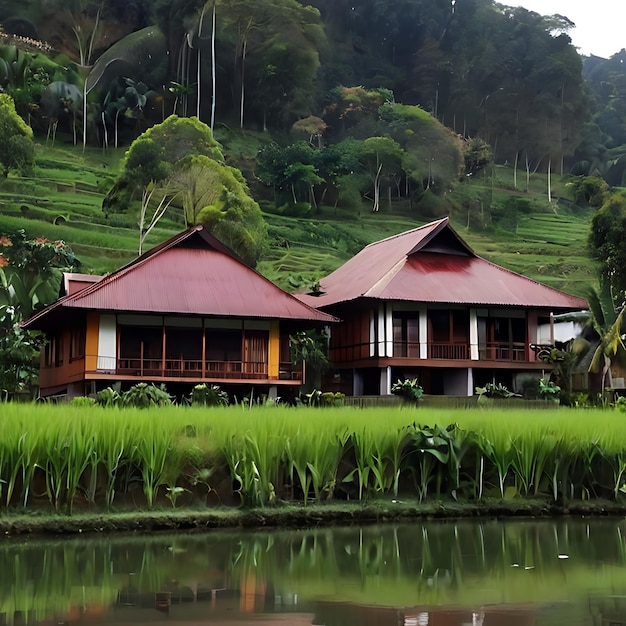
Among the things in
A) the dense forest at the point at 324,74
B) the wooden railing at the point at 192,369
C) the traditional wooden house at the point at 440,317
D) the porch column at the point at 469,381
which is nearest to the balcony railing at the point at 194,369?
the wooden railing at the point at 192,369

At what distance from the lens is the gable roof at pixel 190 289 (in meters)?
24.3

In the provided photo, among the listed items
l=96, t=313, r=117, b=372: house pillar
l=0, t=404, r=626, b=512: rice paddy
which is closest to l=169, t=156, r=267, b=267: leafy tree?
l=96, t=313, r=117, b=372: house pillar

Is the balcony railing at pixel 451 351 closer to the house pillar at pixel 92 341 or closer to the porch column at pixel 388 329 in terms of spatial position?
the porch column at pixel 388 329

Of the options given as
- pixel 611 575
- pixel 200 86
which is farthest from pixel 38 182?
pixel 611 575

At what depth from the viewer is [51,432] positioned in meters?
11.1

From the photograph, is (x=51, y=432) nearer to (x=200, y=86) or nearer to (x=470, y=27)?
(x=200, y=86)

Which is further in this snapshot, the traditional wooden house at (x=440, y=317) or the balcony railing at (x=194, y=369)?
the traditional wooden house at (x=440, y=317)

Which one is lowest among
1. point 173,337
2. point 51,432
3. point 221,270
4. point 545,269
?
point 51,432

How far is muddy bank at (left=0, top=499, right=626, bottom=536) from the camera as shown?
11.0 meters

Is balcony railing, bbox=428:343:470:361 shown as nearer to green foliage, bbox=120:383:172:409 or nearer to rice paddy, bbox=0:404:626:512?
green foliage, bbox=120:383:172:409

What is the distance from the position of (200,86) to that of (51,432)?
233 feet

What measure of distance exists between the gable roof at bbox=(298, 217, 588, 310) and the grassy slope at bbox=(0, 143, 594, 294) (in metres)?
17.3

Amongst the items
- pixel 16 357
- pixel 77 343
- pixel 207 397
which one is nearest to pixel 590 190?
pixel 16 357

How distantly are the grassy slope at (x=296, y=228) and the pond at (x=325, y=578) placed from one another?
38.1 metres
